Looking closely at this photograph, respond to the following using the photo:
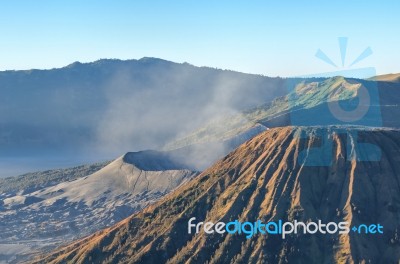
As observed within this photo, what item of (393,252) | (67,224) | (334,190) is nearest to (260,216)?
(334,190)

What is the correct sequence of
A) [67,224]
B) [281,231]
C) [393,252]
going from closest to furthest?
[393,252] < [281,231] < [67,224]

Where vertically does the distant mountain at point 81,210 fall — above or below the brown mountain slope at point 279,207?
below

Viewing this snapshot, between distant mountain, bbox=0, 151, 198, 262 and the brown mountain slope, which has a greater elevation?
the brown mountain slope

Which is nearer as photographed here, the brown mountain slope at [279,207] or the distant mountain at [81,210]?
the brown mountain slope at [279,207]

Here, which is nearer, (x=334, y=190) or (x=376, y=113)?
(x=334, y=190)

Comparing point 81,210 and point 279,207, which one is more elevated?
point 279,207

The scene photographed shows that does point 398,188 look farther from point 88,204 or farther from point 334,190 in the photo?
Result: point 88,204

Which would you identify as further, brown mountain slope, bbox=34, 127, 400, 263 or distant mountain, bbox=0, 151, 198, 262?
distant mountain, bbox=0, 151, 198, 262

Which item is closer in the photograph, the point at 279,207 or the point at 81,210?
the point at 279,207
